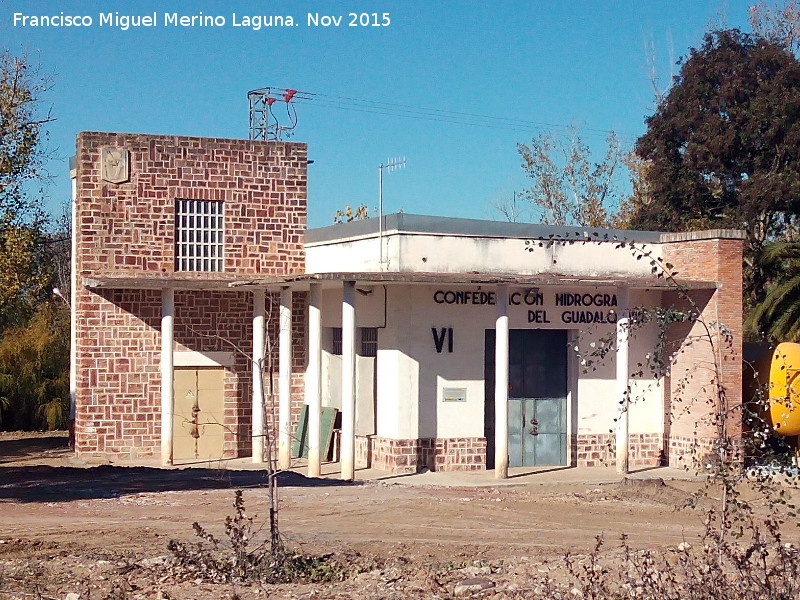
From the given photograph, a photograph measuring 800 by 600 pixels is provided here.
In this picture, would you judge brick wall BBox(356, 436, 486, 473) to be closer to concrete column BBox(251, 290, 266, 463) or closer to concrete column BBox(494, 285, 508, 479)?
concrete column BBox(494, 285, 508, 479)

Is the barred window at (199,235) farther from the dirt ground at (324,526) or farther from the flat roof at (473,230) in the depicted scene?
the dirt ground at (324,526)

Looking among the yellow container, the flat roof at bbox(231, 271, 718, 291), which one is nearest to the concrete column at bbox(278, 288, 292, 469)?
the flat roof at bbox(231, 271, 718, 291)

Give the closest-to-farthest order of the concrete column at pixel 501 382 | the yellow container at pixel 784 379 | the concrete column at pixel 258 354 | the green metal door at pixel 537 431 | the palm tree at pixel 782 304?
the concrete column at pixel 501 382, the yellow container at pixel 784 379, the green metal door at pixel 537 431, the concrete column at pixel 258 354, the palm tree at pixel 782 304

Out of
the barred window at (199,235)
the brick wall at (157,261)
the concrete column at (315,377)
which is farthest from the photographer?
the barred window at (199,235)

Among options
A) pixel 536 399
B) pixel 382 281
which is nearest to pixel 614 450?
pixel 536 399

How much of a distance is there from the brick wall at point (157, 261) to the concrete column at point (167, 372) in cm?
92

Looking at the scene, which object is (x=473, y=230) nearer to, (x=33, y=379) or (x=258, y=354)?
(x=258, y=354)

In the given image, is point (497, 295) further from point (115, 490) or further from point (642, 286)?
point (115, 490)

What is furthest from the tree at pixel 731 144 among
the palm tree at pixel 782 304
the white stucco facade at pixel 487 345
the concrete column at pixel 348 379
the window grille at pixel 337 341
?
the concrete column at pixel 348 379

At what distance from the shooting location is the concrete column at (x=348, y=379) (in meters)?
17.5

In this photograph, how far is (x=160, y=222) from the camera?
21859 millimetres

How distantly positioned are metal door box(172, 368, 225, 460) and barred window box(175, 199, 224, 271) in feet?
6.79

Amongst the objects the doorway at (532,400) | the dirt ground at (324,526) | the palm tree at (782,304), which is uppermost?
the palm tree at (782,304)

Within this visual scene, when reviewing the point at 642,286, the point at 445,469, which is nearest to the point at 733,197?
the point at 642,286
